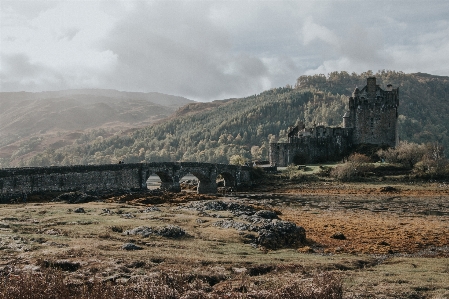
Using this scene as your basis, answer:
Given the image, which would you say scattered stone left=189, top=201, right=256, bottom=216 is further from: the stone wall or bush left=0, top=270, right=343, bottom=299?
bush left=0, top=270, right=343, bottom=299

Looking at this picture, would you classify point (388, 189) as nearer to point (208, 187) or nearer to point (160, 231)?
point (208, 187)

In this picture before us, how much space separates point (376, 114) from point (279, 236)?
7992 cm

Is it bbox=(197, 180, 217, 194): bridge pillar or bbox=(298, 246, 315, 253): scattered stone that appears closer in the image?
bbox=(298, 246, 315, 253): scattered stone

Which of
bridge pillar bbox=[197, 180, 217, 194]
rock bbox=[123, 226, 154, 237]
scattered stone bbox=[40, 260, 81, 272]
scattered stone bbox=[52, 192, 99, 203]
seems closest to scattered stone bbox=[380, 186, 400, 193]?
bridge pillar bbox=[197, 180, 217, 194]

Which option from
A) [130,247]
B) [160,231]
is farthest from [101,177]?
[130,247]

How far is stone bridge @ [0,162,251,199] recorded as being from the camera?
156 ft

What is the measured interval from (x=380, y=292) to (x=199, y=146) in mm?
180942

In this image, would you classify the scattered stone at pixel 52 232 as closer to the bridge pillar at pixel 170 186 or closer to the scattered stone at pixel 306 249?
the scattered stone at pixel 306 249

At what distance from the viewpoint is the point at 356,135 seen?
102m

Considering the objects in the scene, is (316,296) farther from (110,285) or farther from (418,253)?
(418,253)

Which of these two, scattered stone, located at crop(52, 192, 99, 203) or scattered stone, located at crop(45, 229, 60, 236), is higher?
scattered stone, located at crop(52, 192, 99, 203)

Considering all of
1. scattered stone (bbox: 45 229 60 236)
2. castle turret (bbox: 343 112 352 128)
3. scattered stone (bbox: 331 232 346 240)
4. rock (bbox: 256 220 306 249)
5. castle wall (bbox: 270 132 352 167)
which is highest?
castle turret (bbox: 343 112 352 128)

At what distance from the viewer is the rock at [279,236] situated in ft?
88.0

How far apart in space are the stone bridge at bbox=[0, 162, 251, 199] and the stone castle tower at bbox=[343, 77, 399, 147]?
119 ft
